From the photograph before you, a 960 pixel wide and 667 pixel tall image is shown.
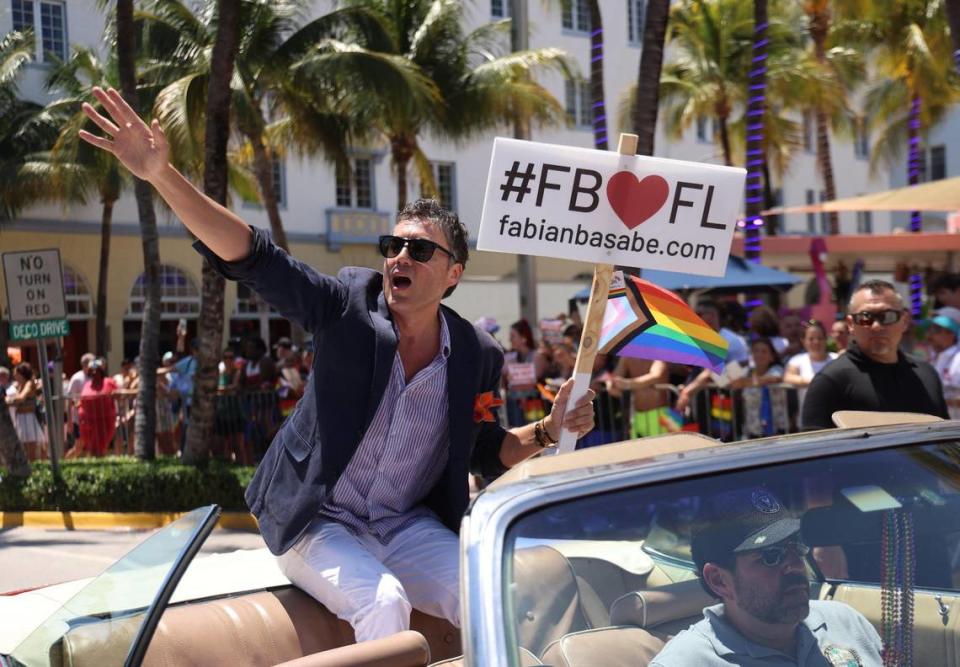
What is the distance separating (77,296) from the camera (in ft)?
96.8

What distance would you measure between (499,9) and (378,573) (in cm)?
3459

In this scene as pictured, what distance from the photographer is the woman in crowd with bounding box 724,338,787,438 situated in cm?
980

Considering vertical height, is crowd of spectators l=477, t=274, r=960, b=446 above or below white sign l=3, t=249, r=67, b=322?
below

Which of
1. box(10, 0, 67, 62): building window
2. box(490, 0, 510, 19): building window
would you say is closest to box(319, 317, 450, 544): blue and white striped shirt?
box(10, 0, 67, 62): building window

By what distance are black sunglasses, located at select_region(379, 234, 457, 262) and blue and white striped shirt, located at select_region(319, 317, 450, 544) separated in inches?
11.8

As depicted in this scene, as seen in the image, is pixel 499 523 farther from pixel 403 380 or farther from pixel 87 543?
pixel 87 543

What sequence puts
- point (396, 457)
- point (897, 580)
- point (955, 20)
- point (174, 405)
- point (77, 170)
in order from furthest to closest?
point (77, 170)
point (174, 405)
point (955, 20)
point (396, 457)
point (897, 580)

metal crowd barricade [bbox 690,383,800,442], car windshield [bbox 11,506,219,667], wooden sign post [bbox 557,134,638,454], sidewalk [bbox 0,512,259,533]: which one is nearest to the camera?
car windshield [bbox 11,506,219,667]

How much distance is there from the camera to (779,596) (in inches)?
88.7

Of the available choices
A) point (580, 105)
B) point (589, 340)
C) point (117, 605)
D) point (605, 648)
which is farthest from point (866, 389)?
point (580, 105)

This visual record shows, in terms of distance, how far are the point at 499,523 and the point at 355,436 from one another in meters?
1.25

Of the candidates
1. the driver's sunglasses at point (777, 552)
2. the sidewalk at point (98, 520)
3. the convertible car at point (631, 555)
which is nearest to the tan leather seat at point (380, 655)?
the convertible car at point (631, 555)

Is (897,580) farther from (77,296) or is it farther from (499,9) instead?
(499,9)

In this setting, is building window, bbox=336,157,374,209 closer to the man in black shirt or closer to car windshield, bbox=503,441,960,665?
the man in black shirt
